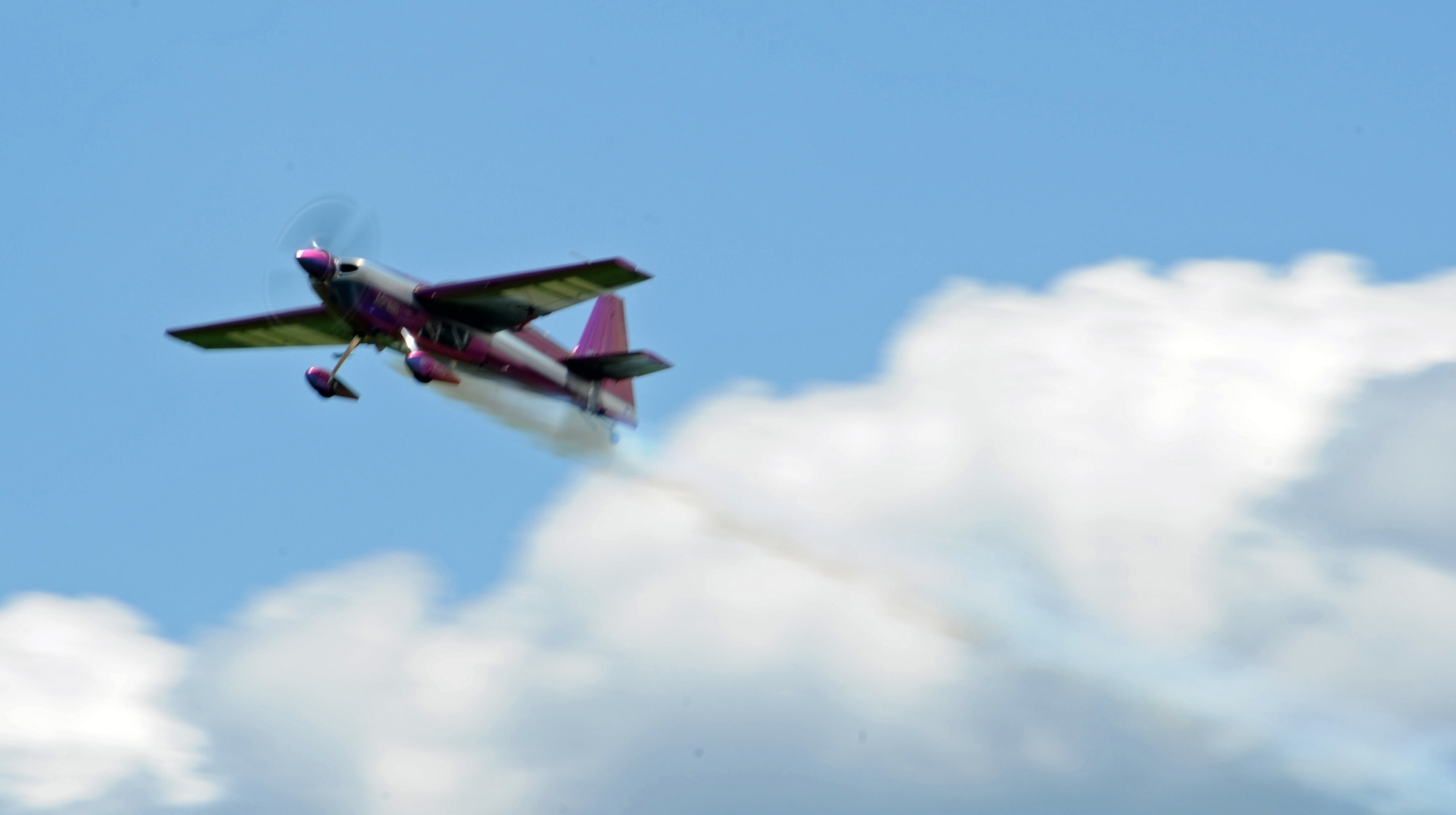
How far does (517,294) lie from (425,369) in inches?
111

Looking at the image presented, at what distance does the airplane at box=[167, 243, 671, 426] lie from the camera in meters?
42.7

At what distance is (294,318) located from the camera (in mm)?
47344

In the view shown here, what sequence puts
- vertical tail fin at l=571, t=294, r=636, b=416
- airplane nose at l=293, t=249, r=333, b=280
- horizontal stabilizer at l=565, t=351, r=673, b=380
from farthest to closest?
vertical tail fin at l=571, t=294, r=636, b=416 < horizontal stabilizer at l=565, t=351, r=673, b=380 < airplane nose at l=293, t=249, r=333, b=280

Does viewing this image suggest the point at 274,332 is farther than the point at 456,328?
Yes

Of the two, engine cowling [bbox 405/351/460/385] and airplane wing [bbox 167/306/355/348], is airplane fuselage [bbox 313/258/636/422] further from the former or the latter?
airplane wing [bbox 167/306/355/348]

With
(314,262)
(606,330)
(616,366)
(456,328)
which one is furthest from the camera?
(606,330)

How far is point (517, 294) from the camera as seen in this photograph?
43.9 meters

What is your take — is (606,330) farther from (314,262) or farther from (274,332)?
(314,262)

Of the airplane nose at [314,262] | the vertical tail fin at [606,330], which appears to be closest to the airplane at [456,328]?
the airplane nose at [314,262]

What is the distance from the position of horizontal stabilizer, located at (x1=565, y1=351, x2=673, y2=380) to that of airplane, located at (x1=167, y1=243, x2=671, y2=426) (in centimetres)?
3

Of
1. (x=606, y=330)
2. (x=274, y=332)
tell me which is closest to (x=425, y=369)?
(x=274, y=332)

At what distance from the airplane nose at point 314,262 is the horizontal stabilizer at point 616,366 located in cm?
729

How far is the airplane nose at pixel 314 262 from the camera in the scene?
42312mm

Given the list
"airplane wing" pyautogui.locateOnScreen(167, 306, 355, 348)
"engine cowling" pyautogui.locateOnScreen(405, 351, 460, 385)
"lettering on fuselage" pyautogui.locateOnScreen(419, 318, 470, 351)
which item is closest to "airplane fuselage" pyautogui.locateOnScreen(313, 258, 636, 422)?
"lettering on fuselage" pyautogui.locateOnScreen(419, 318, 470, 351)
